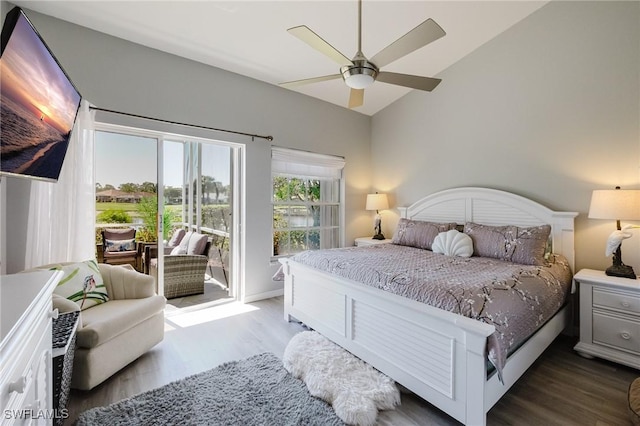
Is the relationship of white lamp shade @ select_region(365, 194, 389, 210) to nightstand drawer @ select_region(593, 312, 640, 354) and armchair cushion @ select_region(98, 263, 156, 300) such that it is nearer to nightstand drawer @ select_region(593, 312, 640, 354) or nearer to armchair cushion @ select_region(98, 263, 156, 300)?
nightstand drawer @ select_region(593, 312, 640, 354)

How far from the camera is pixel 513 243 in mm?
2771

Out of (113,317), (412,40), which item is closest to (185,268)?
(113,317)

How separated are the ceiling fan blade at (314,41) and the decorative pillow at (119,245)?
2.96 m

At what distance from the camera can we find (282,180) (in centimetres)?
411

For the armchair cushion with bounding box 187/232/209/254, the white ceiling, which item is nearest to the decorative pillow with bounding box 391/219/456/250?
the white ceiling

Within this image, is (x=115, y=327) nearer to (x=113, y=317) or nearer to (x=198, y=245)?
(x=113, y=317)

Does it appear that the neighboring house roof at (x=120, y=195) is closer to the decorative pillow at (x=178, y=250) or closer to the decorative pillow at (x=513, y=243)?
the decorative pillow at (x=178, y=250)

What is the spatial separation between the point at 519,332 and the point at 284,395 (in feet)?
4.97

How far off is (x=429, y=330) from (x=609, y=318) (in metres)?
1.76

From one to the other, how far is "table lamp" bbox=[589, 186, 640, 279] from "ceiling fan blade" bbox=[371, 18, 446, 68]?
80.8 inches

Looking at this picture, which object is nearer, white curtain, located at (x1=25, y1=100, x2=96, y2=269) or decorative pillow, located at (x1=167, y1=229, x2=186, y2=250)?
white curtain, located at (x1=25, y1=100, x2=96, y2=269)

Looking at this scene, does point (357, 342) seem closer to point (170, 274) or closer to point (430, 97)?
point (170, 274)

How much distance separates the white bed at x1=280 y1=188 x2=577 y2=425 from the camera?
A: 156 centimetres

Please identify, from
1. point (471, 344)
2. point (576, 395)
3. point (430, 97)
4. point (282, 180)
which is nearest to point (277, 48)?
point (282, 180)
